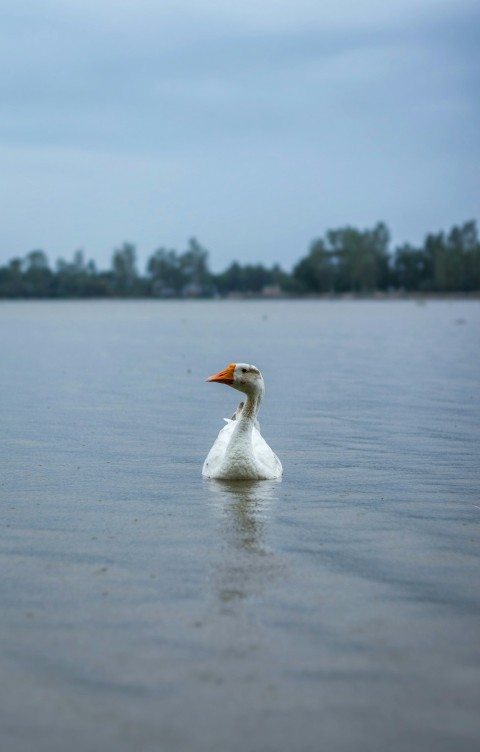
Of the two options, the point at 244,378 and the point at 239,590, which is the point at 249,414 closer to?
the point at 244,378

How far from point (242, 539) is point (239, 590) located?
4.98ft

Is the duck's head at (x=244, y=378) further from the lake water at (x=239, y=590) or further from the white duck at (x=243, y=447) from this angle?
the lake water at (x=239, y=590)

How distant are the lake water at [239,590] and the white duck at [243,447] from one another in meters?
0.27

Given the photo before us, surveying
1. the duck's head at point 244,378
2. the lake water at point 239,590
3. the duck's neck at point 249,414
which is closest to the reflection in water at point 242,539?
the lake water at point 239,590

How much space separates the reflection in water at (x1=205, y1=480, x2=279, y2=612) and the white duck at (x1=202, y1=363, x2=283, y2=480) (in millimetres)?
120

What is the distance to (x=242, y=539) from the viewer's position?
8906 millimetres

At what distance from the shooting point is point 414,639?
652cm

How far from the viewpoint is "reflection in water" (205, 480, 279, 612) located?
7.47 meters

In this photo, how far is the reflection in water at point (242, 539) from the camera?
7473mm

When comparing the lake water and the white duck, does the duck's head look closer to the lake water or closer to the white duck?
the white duck

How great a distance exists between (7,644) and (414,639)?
246cm

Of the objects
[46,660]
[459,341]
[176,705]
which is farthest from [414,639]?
[459,341]

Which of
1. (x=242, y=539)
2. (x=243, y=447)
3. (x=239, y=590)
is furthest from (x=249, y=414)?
(x=239, y=590)

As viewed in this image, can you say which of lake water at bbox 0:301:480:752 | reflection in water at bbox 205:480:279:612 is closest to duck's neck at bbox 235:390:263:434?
reflection in water at bbox 205:480:279:612
